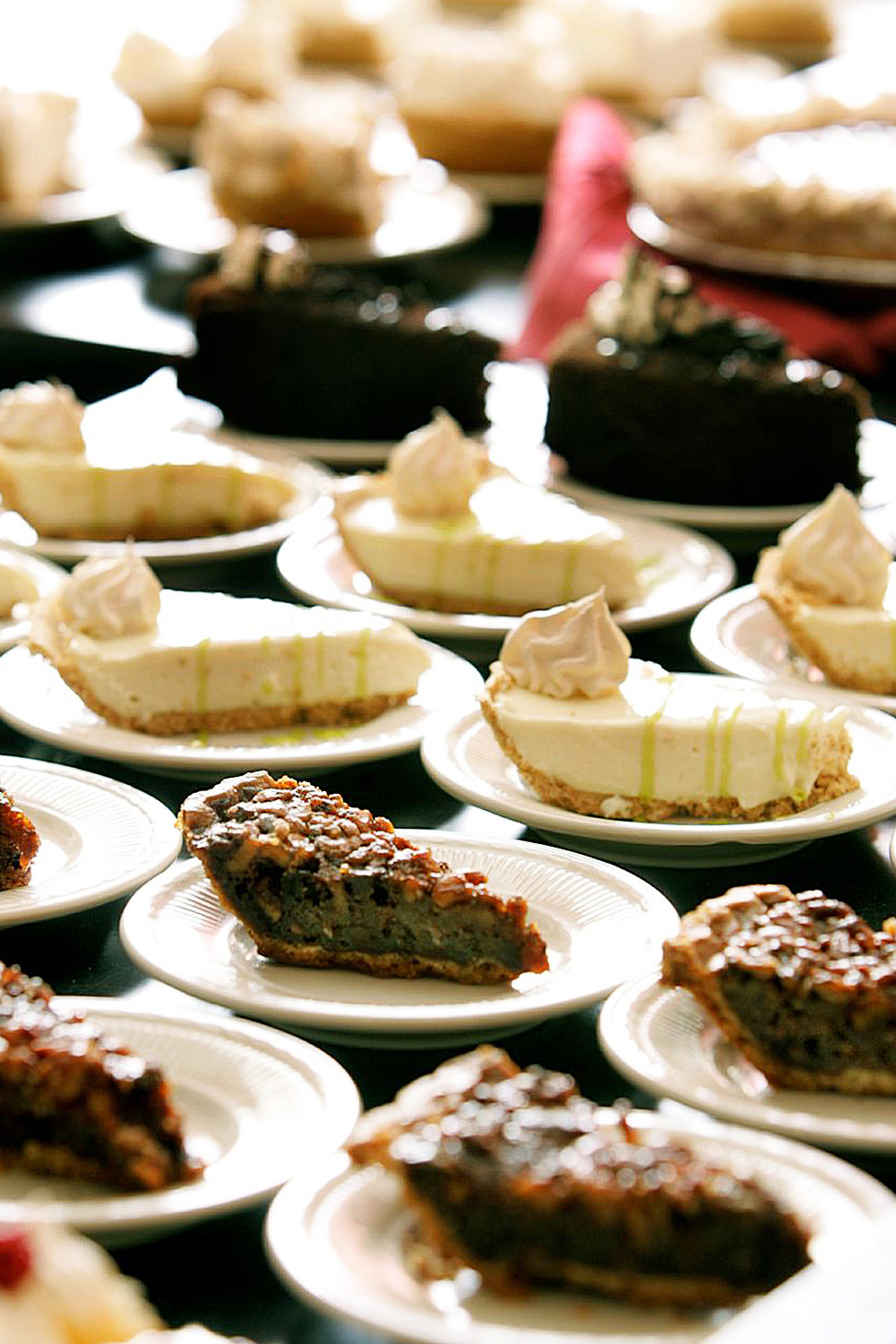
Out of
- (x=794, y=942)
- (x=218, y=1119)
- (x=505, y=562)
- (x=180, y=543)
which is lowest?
(x=180, y=543)

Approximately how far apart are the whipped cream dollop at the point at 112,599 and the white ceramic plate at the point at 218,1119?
96 cm

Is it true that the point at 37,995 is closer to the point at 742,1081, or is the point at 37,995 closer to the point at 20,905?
the point at 20,905

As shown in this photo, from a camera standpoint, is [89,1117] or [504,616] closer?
[89,1117]

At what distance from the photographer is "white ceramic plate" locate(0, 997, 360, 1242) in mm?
1617

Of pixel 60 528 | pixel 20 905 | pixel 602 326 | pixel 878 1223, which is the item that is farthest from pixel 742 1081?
pixel 602 326

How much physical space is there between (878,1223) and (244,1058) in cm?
59

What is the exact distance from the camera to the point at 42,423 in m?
3.64

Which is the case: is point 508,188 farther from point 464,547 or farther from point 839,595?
point 839,595

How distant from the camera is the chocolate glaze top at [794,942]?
189cm

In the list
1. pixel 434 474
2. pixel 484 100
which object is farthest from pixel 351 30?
pixel 434 474

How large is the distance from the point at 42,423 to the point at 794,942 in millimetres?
2113

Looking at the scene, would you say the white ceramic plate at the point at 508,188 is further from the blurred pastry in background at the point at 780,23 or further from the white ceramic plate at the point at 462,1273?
the white ceramic plate at the point at 462,1273

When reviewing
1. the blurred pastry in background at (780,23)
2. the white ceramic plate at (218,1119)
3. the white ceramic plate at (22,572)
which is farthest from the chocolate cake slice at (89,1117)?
the blurred pastry in background at (780,23)

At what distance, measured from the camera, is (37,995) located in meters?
1.82
